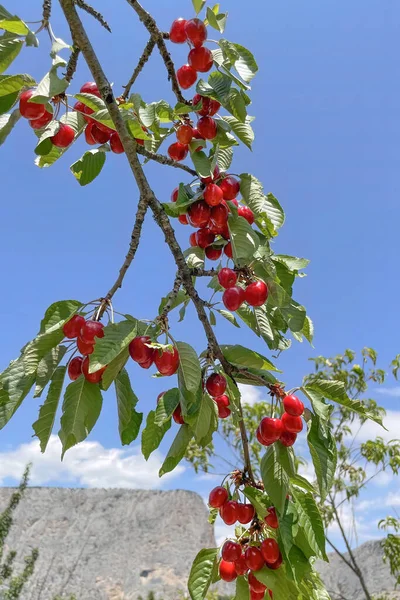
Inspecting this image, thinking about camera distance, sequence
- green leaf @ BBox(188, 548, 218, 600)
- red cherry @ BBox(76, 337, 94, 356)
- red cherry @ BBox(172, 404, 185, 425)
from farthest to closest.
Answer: green leaf @ BBox(188, 548, 218, 600) < red cherry @ BBox(172, 404, 185, 425) < red cherry @ BBox(76, 337, 94, 356)

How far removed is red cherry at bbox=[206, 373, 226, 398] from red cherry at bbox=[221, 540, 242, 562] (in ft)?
1.21

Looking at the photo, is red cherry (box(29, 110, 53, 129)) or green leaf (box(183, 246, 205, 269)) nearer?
red cherry (box(29, 110, 53, 129))

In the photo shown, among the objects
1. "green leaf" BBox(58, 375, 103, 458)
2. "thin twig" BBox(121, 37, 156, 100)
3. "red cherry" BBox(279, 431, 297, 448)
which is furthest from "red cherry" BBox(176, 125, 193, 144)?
"red cherry" BBox(279, 431, 297, 448)

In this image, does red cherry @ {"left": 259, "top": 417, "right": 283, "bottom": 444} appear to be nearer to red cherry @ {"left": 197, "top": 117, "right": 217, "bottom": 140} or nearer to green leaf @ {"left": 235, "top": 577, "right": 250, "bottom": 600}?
green leaf @ {"left": 235, "top": 577, "right": 250, "bottom": 600}

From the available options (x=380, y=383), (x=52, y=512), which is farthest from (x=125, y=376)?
(x=52, y=512)

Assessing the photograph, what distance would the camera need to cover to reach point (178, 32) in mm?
1064

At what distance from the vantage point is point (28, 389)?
87 cm

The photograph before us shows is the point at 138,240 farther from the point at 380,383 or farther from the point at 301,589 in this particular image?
the point at 380,383

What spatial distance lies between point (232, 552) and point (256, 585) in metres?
0.08

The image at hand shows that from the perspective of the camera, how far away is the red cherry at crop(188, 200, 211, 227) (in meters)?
1.00

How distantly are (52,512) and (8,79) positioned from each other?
14.6 metres

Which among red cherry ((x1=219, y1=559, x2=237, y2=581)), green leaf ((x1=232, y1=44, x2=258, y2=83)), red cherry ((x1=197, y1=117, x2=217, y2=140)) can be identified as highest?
green leaf ((x1=232, y1=44, x2=258, y2=83))

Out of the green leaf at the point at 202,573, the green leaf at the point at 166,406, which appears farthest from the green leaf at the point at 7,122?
the green leaf at the point at 202,573

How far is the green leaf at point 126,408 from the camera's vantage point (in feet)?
3.06
